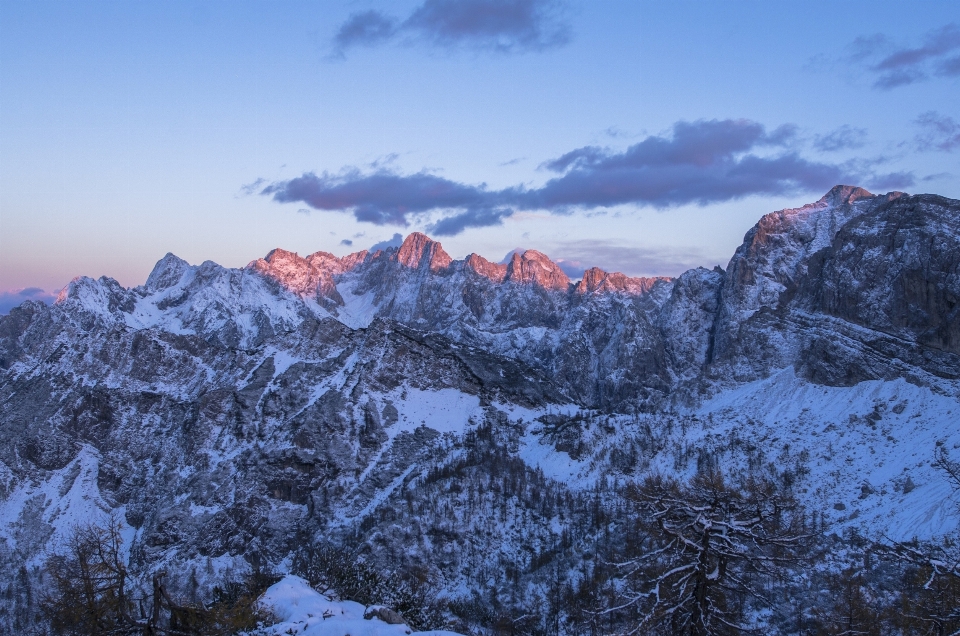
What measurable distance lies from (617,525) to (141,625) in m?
133

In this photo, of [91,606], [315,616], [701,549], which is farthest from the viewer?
[315,616]

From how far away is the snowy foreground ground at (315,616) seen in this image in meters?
31.3

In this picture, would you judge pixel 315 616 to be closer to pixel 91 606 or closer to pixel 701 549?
pixel 91 606

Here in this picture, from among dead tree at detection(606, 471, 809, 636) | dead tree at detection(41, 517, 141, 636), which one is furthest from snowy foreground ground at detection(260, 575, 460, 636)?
dead tree at detection(606, 471, 809, 636)

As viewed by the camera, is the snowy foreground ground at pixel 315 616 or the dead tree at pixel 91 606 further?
the snowy foreground ground at pixel 315 616

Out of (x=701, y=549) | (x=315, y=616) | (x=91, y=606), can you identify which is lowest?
(x=315, y=616)

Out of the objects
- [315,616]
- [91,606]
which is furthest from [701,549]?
[91,606]

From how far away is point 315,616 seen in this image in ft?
112

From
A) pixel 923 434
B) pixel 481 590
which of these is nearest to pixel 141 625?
pixel 481 590

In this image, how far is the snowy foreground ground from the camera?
3133 cm

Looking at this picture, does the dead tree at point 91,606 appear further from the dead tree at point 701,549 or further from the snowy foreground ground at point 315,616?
the dead tree at point 701,549

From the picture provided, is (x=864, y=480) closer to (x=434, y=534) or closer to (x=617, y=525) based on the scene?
(x=617, y=525)

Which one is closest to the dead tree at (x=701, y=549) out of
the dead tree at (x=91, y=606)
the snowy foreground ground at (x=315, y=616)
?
the snowy foreground ground at (x=315, y=616)

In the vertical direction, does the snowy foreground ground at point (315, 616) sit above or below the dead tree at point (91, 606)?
below
